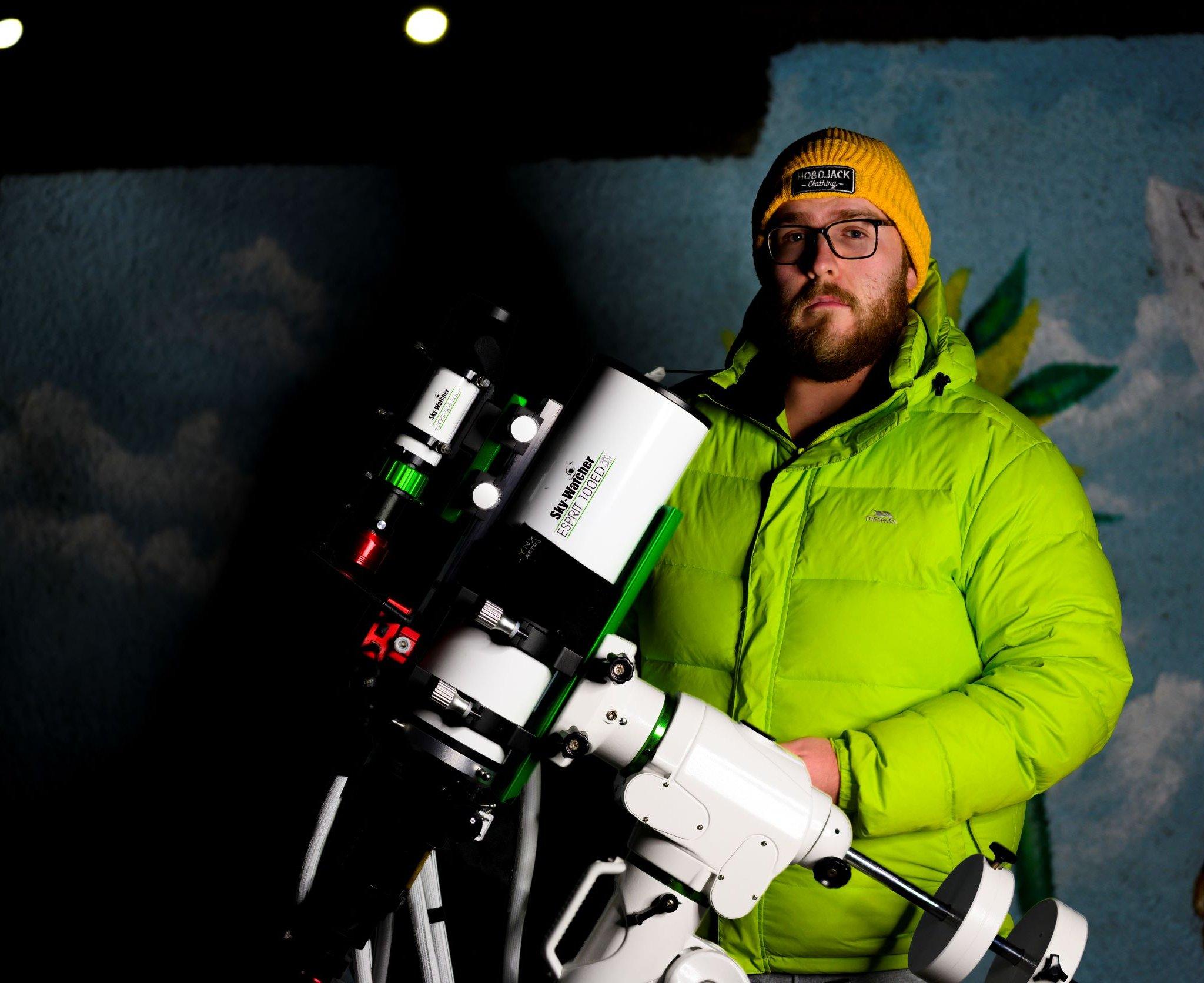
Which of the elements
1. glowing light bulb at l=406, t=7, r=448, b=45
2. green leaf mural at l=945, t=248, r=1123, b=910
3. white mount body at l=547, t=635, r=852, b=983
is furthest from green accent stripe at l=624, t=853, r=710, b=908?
glowing light bulb at l=406, t=7, r=448, b=45

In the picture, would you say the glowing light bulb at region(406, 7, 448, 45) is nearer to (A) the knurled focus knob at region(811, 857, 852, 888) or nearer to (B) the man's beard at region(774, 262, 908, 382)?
(B) the man's beard at region(774, 262, 908, 382)

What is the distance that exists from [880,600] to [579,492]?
0.58 meters

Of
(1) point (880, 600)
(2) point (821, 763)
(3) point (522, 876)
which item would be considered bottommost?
(3) point (522, 876)

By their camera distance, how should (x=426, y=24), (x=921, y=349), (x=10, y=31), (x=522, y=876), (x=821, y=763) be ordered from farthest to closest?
(x=426, y=24) → (x=10, y=31) → (x=921, y=349) → (x=522, y=876) → (x=821, y=763)

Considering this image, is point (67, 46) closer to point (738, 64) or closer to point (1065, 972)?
point (738, 64)

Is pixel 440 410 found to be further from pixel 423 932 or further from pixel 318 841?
pixel 423 932

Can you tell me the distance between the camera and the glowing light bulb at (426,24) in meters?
2.45

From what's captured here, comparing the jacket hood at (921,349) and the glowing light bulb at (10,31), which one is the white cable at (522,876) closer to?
the jacket hood at (921,349)

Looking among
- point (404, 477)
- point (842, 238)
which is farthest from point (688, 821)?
point (842, 238)

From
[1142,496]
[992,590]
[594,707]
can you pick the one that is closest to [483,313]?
[594,707]

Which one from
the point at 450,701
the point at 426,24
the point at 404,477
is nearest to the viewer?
the point at 450,701

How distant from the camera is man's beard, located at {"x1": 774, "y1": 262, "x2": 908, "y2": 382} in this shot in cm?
187

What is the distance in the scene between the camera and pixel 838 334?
1.87 metres

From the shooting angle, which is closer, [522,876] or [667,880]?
[667,880]
